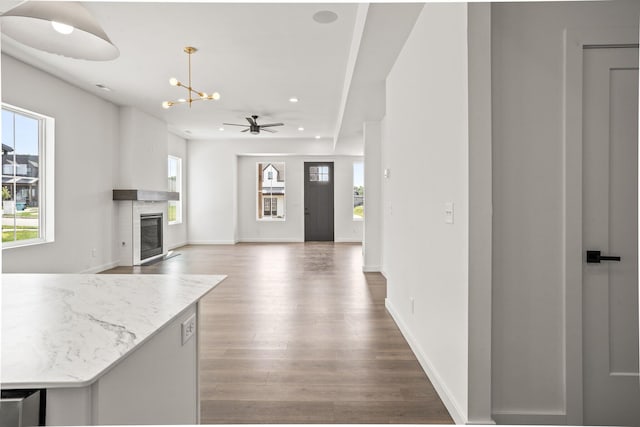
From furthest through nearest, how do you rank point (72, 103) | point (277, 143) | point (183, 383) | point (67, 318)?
point (277, 143) → point (72, 103) → point (183, 383) → point (67, 318)

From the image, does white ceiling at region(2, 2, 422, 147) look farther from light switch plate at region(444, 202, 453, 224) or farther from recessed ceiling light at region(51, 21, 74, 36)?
recessed ceiling light at region(51, 21, 74, 36)

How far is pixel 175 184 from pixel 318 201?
12.9 feet

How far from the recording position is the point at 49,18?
1357mm

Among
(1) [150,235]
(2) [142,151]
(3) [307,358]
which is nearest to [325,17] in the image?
(3) [307,358]

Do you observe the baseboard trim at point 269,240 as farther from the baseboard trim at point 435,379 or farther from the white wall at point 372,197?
the baseboard trim at point 435,379

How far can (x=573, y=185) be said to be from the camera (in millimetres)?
1997

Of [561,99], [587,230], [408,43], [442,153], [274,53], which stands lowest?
[587,230]

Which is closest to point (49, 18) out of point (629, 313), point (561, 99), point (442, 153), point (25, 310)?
point (25, 310)

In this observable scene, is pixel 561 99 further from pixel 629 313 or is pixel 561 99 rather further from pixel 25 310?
pixel 25 310

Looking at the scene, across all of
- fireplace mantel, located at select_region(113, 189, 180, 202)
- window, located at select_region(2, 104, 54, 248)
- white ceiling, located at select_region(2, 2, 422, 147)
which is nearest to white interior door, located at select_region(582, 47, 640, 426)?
white ceiling, located at select_region(2, 2, 422, 147)

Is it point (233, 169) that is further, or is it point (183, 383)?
point (233, 169)

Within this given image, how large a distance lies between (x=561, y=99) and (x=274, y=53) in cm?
324

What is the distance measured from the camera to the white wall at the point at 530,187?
2.00m

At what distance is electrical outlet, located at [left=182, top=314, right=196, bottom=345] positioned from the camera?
1504 mm
